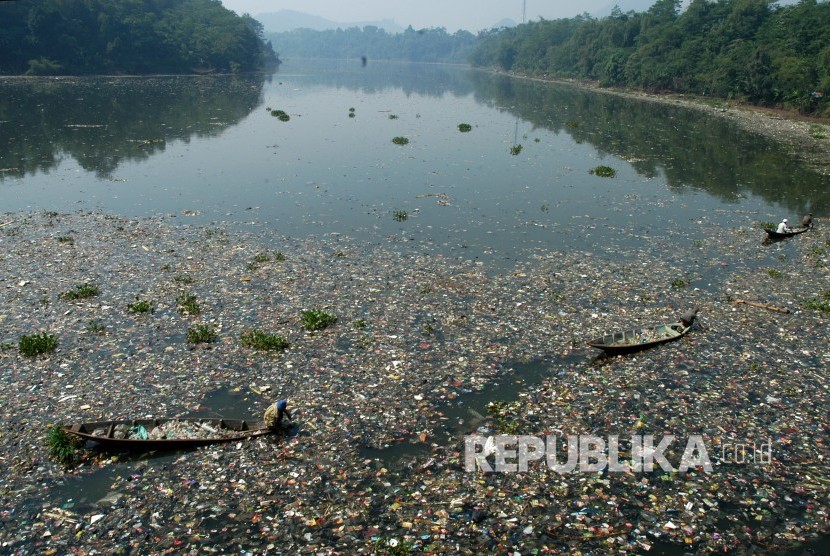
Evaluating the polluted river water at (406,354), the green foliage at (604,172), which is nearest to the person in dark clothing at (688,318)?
the polluted river water at (406,354)

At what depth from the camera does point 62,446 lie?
42.2 feet

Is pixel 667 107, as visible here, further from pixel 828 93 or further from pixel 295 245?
pixel 295 245

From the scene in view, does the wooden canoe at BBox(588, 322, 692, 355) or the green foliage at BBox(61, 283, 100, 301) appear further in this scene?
the green foliage at BBox(61, 283, 100, 301)

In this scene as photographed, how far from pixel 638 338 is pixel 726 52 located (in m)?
112

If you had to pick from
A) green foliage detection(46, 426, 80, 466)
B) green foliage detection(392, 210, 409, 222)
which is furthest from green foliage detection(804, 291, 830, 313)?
green foliage detection(46, 426, 80, 466)

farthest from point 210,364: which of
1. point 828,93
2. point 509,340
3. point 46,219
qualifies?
point 828,93

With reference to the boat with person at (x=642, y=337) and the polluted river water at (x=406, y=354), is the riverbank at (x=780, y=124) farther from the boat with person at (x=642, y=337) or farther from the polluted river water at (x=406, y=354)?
the boat with person at (x=642, y=337)

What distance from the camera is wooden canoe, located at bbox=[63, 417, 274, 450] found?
13.0m

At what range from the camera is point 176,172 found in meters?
41.8

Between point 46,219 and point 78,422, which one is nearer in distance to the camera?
point 78,422

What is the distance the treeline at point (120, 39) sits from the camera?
113 metres

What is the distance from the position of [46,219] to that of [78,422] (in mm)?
21065

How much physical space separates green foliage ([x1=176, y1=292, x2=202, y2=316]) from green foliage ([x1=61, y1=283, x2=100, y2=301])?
3.32m

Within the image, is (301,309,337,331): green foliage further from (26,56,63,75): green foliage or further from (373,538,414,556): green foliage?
(26,56,63,75): green foliage
